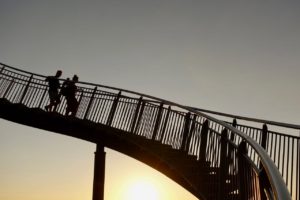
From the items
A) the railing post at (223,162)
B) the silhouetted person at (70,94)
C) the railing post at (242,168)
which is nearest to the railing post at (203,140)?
the railing post at (223,162)

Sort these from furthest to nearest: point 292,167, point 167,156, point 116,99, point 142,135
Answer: point 116,99 → point 142,135 → point 167,156 → point 292,167

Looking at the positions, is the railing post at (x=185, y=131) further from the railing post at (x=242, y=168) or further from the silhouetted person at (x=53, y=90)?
the silhouetted person at (x=53, y=90)

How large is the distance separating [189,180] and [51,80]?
959 centimetres

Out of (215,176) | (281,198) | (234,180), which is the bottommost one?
(281,198)

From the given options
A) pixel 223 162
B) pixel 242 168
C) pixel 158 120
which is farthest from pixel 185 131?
pixel 242 168

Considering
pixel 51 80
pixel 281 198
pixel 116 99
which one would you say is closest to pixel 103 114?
pixel 116 99

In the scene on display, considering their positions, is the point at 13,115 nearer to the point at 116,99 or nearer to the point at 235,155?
the point at 116,99

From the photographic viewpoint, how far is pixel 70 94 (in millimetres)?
15898

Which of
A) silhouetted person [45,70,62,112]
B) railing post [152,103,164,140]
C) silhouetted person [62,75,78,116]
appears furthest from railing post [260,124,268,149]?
silhouetted person [45,70,62,112]

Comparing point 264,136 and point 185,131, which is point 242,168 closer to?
point 264,136

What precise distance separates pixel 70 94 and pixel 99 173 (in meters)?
3.57

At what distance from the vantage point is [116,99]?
1445 cm

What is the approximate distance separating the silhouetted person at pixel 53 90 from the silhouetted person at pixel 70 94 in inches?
13.7

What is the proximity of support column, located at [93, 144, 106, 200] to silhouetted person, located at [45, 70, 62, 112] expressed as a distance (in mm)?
2722
